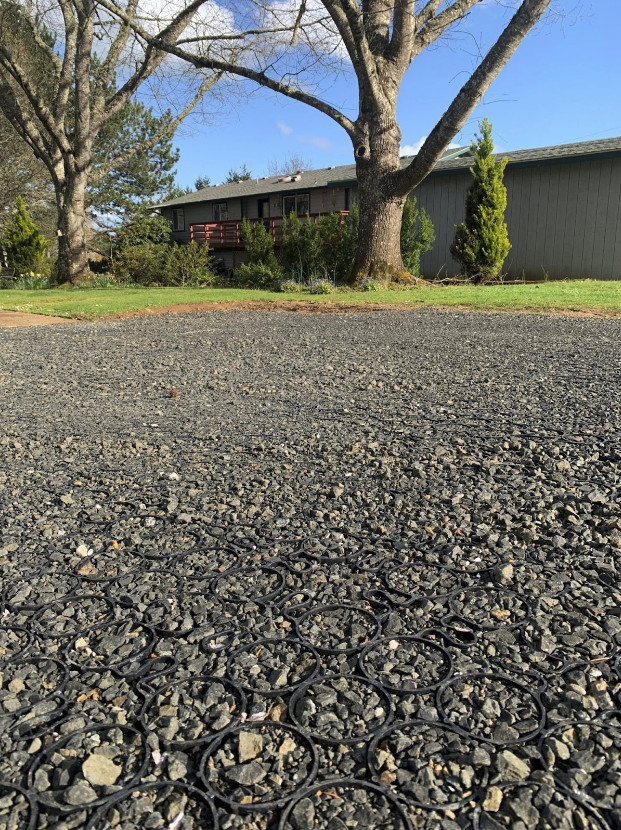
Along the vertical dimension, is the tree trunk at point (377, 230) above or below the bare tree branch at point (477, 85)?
below

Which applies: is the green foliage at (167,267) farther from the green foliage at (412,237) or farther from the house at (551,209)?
the house at (551,209)

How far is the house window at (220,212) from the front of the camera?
29.2 meters

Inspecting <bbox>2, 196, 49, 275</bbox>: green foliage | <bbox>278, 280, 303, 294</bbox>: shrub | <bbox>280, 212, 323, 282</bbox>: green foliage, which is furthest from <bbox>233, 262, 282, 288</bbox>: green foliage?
<bbox>2, 196, 49, 275</bbox>: green foliage

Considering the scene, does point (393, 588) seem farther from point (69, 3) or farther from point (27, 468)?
point (69, 3)

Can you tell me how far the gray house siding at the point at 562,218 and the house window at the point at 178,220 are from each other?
55.7 feet

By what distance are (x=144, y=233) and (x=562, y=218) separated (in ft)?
56.2

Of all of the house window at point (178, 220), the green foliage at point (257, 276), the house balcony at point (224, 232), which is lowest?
the green foliage at point (257, 276)

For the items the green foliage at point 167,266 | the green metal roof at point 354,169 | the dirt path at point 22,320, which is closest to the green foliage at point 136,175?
the green metal roof at point 354,169

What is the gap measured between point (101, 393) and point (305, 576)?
9.96ft

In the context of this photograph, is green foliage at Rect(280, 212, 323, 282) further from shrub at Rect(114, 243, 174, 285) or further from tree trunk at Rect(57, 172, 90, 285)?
tree trunk at Rect(57, 172, 90, 285)

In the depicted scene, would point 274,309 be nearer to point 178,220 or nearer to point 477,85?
point 477,85

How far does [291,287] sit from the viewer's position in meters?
13.0

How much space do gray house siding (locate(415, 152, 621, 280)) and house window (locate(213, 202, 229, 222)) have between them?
14105 mm

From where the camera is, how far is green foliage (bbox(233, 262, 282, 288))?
1444 centimetres
